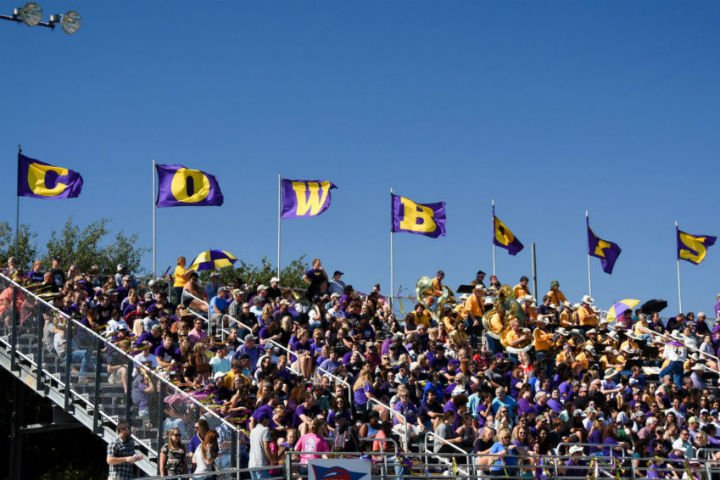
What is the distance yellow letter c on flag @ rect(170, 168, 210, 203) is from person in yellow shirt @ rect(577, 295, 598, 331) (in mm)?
9107

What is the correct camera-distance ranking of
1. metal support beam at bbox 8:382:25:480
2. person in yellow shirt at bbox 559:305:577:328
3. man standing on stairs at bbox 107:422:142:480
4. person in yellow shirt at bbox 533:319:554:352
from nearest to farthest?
man standing on stairs at bbox 107:422:142:480 → person in yellow shirt at bbox 533:319:554:352 → metal support beam at bbox 8:382:25:480 → person in yellow shirt at bbox 559:305:577:328

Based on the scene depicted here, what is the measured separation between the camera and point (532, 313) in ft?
87.1

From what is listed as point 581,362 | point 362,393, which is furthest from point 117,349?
point 581,362

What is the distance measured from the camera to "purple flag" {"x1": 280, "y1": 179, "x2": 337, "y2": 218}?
94.4 feet

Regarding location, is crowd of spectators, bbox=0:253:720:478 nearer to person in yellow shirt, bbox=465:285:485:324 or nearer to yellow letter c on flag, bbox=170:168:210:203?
person in yellow shirt, bbox=465:285:485:324

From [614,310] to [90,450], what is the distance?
611 inches

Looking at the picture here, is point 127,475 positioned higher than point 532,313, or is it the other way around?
point 532,313

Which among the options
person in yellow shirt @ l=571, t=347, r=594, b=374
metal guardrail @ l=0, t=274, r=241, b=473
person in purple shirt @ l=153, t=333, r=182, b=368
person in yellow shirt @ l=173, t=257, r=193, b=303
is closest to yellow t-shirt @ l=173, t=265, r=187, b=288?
person in yellow shirt @ l=173, t=257, r=193, b=303

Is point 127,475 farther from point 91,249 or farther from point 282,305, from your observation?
point 91,249

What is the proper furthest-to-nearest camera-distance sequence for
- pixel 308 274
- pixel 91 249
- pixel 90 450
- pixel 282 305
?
pixel 91 249, pixel 90 450, pixel 308 274, pixel 282 305

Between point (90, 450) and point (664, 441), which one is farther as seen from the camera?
point (90, 450)

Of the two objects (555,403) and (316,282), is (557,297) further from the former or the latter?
(555,403)

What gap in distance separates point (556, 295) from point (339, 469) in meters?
15.5

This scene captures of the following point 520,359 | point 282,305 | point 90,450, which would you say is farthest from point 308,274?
point 90,450
